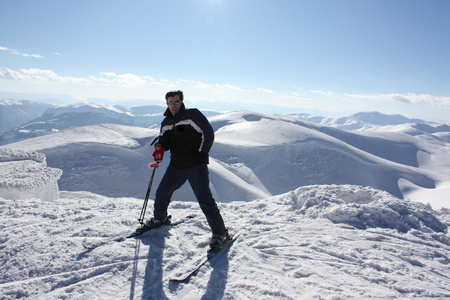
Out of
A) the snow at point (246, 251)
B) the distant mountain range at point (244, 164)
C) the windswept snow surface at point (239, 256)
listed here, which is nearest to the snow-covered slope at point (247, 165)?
the distant mountain range at point (244, 164)

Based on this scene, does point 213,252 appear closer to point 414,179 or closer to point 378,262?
point 378,262

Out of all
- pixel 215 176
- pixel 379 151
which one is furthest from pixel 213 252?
pixel 379 151

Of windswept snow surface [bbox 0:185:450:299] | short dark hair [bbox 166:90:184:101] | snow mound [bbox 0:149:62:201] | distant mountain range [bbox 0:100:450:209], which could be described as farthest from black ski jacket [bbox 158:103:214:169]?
distant mountain range [bbox 0:100:450:209]

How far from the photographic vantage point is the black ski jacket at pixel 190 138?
4.07 metres

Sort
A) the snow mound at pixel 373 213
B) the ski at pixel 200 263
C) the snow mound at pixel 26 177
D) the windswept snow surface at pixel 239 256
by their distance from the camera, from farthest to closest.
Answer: the snow mound at pixel 26 177, the snow mound at pixel 373 213, the ski at pixel 200 263, the windswept snow surface at pixel 239 256

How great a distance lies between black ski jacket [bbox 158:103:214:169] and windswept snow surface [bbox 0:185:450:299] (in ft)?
5.13

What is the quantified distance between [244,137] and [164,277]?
51.9 metres

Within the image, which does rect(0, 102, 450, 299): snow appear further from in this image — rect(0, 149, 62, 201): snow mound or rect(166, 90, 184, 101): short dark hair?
rect(166, 90, 184, 101): short dark hair

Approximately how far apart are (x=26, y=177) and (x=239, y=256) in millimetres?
14012

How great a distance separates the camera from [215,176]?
32.7 m

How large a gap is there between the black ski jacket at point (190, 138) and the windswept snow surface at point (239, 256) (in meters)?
1.56

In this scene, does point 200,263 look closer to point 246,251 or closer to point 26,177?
point 246,251

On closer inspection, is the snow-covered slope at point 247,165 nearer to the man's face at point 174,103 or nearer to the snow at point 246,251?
the snow at point 246,251

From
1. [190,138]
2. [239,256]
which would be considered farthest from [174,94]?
[239,256]
